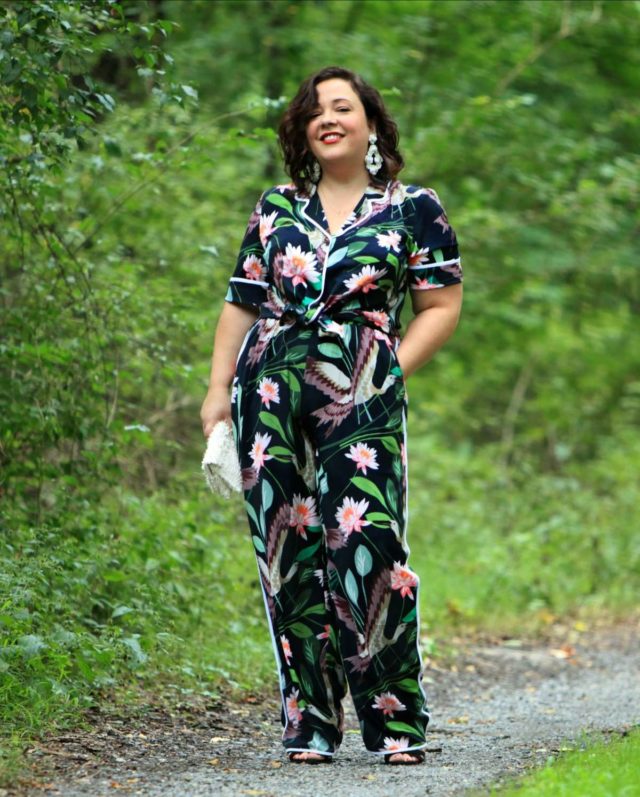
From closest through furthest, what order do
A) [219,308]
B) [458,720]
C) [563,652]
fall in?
[458,720], [563,652], [219,308]

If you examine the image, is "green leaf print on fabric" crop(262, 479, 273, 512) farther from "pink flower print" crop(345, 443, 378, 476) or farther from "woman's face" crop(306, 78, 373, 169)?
"woman's face" crop(306, 78, 373, 169)

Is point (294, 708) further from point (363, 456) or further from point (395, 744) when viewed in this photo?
point (363, 456)

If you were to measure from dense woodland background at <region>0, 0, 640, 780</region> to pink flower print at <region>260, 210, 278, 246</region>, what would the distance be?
3.21ft

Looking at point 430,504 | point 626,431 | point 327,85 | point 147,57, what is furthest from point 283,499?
point 626,431

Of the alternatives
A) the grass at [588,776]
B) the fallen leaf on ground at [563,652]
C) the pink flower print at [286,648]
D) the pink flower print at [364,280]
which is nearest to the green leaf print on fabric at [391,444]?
the pink flower print at [364,280]

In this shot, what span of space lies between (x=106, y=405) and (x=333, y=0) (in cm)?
725

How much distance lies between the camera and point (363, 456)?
13.4ft

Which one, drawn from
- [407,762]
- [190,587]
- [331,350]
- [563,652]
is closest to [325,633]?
[407,762]

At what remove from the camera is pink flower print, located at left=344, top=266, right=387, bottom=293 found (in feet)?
13.5

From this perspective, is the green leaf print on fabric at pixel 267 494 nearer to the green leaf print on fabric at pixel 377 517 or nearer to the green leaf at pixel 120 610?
the green leaf print on fabric at pixel 377 517

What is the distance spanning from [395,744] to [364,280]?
142 cm

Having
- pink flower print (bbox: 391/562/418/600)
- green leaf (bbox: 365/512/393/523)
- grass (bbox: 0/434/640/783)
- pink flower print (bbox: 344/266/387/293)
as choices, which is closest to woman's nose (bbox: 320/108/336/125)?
pink flower print (bbox: 344/266/387/293)

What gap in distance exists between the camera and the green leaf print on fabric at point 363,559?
4102 mm

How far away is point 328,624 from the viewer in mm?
4270
